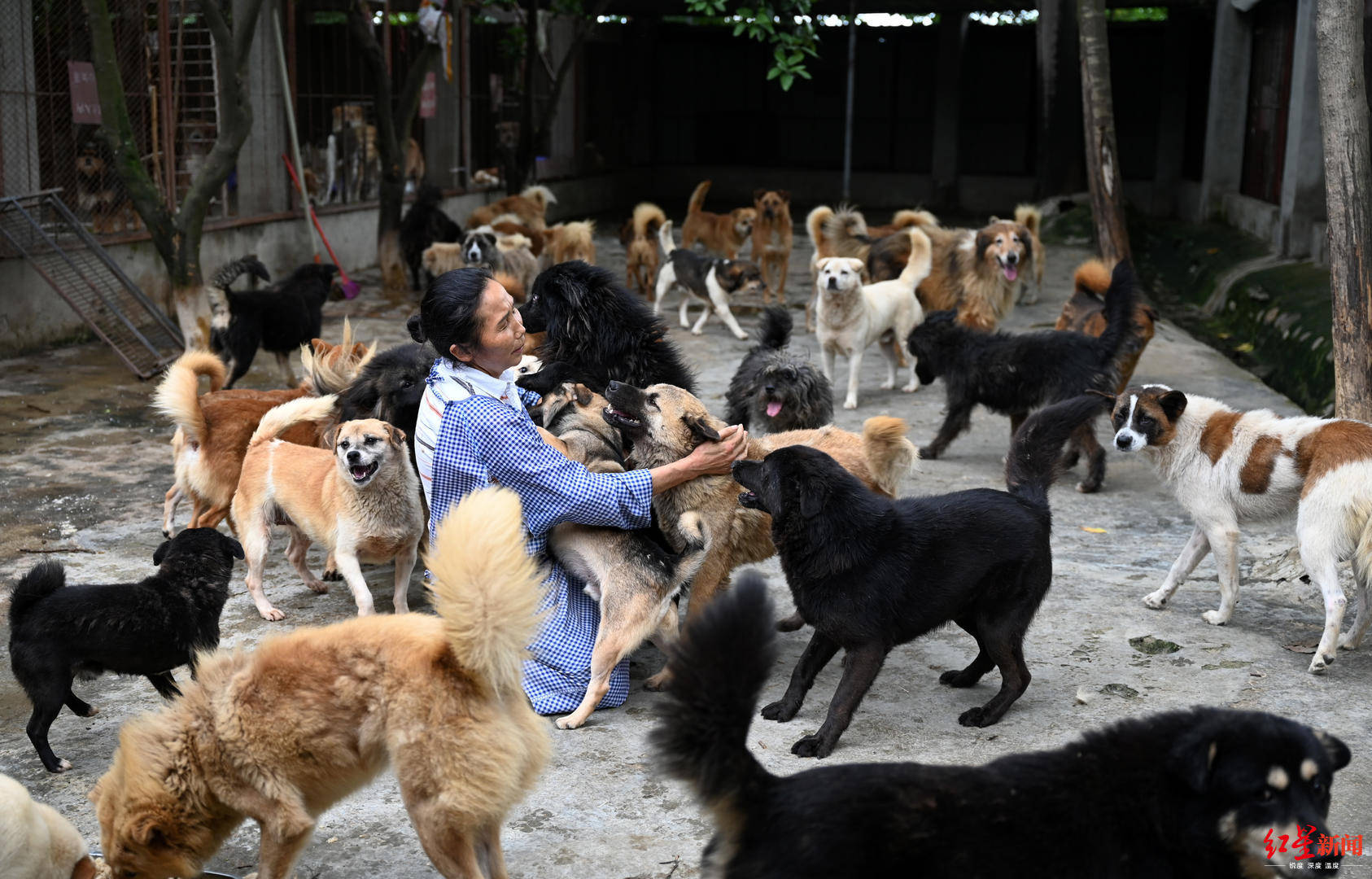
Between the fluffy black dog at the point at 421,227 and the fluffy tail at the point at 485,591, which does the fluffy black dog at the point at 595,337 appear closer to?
the fluffy tail at the point at 485,591

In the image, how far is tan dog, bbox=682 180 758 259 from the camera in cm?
1305

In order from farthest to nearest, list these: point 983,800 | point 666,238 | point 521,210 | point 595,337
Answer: point 521,210
point 666,238
point 595,337
point 983,800

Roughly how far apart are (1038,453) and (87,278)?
27.7 feet

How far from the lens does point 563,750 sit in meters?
3.76

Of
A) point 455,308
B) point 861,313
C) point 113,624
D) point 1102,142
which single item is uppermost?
point 1102,142

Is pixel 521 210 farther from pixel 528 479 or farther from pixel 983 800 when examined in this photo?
pixel 983 800

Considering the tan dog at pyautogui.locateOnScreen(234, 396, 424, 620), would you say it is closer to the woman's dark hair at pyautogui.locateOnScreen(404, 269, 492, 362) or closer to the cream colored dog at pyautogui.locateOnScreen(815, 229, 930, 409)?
the woman's dark hair at pyautogui.locateOnScreen(404, 269, 492, 362)

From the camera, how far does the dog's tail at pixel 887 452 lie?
15.2 ft

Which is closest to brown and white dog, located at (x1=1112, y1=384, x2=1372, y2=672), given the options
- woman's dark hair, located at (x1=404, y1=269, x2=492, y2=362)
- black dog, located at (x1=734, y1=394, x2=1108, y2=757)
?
black dog, located at (x1=734, y1=394, x2=1108, y2=757)

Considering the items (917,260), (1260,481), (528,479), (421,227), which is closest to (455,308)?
(528,479)

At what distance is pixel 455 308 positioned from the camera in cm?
386

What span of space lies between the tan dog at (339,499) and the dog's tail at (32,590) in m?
1.10

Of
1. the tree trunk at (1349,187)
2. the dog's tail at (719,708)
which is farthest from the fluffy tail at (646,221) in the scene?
the dog's tail at (719,708)

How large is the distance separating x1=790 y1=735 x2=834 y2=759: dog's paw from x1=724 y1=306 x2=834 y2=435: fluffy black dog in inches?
115
